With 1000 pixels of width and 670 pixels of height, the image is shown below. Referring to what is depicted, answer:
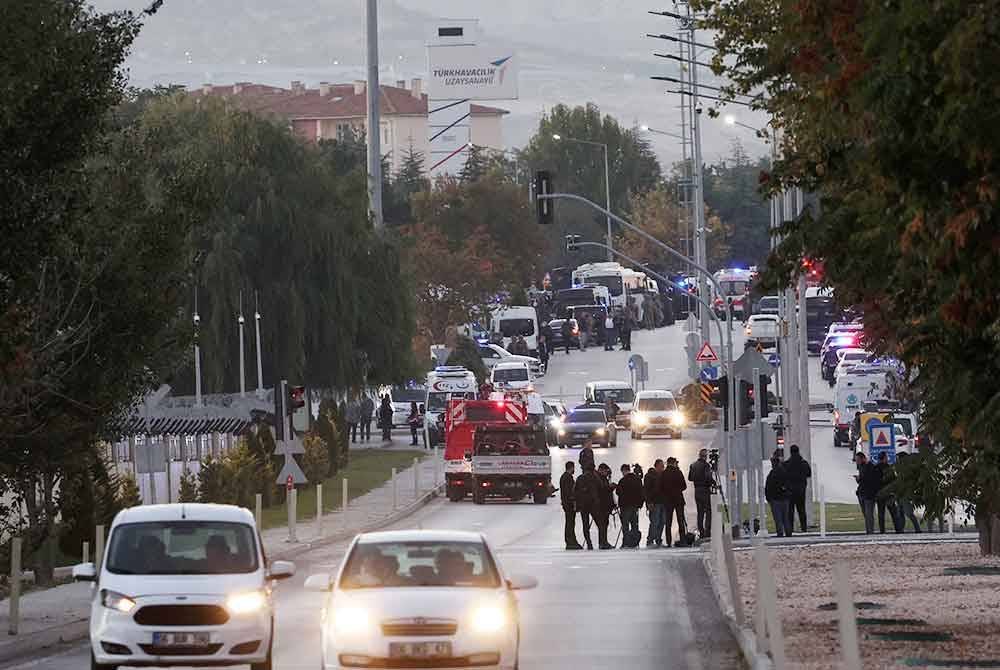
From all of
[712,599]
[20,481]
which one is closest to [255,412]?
[20,481]

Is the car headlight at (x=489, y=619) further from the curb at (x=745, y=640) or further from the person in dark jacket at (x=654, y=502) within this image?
the person in dark jacket at (x=654, y=502)

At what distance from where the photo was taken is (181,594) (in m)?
19.2

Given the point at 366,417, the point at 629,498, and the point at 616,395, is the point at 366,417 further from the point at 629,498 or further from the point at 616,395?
the point at 629,498

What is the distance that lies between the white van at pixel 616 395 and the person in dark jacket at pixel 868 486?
43453mm

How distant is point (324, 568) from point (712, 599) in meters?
9.25

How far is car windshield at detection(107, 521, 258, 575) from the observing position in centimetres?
1988

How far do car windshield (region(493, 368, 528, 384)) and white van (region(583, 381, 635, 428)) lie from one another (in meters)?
4.51

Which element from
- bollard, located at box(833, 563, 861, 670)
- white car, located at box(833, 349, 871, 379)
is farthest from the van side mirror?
white car, located at box(833, 349, 871, 379)

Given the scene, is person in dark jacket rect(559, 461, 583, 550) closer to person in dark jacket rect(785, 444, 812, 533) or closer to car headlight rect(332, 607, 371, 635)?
person in dark jacket rect(785, 444, 812, 533)

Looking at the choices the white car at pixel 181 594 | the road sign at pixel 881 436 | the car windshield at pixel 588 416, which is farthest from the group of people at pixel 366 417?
the white car at pixel 181 594

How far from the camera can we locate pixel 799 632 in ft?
72.8

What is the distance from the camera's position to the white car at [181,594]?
62.5 ft

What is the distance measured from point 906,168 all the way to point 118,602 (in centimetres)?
873

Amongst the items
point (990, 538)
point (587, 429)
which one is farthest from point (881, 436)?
point (587, 429)
